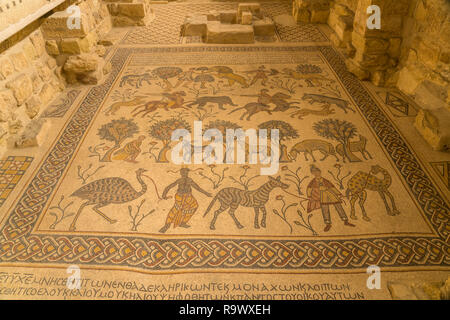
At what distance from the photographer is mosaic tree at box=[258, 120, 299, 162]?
254 centimetres

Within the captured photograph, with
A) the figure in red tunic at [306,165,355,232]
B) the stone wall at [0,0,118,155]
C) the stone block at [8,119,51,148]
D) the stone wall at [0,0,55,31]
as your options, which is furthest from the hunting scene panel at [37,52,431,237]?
the stone wall at [0,0,55,31]

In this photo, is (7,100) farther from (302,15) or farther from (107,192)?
(302,15)

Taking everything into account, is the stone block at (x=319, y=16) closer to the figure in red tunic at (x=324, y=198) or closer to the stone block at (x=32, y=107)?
the figure in red tunic at (x=324, y=198)

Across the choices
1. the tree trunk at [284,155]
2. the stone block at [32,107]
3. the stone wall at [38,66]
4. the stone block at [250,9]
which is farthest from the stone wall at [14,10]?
the stone block at [250,9]

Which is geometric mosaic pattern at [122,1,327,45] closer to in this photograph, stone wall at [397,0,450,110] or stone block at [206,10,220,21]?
stone block at [206,10,220,21]

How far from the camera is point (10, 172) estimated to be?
7.74 feet

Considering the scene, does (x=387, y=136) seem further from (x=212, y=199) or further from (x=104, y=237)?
(x=104, y=237)

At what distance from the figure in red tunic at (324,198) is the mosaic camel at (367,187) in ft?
0.23

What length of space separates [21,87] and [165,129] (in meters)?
1.34

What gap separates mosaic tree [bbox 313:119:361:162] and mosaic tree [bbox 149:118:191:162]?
1192 mm

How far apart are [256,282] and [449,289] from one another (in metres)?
0.89

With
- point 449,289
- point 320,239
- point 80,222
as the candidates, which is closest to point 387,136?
point 320,239

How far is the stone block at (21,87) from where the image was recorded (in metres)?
2.67

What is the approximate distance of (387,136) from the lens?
2.64m
